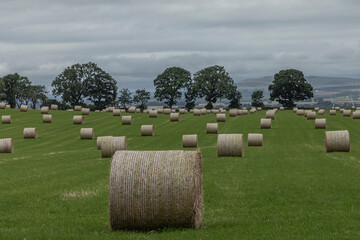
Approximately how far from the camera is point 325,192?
1939cm

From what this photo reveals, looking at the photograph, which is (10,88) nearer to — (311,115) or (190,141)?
(311,115)

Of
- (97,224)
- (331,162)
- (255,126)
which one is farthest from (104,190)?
(255,126)

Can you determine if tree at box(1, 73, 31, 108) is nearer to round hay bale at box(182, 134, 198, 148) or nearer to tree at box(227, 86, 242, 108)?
tree at box(227, 86, 242, 108)

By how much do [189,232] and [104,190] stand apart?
8.03 meters

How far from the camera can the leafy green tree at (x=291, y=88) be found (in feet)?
538

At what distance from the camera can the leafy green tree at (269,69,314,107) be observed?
16400 centimetres

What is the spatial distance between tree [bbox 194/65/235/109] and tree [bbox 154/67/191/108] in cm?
491

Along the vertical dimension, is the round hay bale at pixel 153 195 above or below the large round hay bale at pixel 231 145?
Result: above

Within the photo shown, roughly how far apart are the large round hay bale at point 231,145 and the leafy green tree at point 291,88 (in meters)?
132

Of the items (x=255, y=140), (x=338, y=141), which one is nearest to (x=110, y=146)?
(x=255, y=140)

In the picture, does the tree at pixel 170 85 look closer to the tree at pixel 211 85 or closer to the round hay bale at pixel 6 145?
the tree at pixel 211 85

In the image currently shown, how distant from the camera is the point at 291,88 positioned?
164m

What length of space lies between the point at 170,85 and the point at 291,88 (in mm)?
35397

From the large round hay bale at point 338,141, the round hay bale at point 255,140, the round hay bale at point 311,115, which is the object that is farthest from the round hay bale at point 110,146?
the round hay bale at point 311,115
